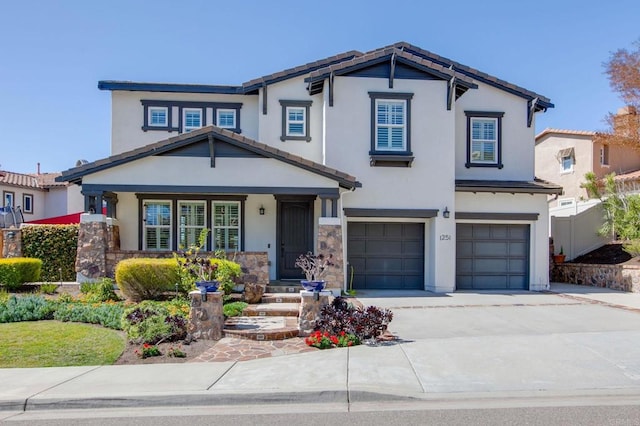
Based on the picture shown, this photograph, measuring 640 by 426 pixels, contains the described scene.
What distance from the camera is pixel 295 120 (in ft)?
51.9

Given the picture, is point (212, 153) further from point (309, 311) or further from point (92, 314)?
point (309, 311)

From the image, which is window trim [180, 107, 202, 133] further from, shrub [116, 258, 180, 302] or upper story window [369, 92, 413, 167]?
shrub [116, 258, 180, 302]

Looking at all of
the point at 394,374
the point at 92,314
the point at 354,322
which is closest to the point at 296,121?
the point at 92,314

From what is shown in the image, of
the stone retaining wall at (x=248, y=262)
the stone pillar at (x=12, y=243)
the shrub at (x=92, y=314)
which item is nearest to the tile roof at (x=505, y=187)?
the stone retaining wall at (x=248, y=262)

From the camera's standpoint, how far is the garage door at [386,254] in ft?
50.0

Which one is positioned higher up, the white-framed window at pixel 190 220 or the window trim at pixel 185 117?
the window trim at pixel 185 117

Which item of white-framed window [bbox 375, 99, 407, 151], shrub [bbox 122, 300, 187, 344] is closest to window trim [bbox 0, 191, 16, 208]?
white-framed window [bbox 375, 99, 407, 151]

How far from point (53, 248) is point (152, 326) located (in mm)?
8189

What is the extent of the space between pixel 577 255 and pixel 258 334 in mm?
15312

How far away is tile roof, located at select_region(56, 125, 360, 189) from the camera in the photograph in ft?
42.7

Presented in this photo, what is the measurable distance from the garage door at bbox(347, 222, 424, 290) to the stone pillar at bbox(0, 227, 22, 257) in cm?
1032

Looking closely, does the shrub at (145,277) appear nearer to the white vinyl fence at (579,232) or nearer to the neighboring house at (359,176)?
the neighboring house at (359,176)

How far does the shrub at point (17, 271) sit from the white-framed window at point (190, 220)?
4181 mm

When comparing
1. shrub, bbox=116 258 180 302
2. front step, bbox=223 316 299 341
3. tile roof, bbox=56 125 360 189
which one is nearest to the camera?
front step, bbox=223 316 299 341
